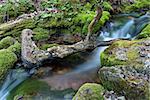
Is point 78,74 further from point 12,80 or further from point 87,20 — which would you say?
point 87,20

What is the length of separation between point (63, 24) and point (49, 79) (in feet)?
7.05

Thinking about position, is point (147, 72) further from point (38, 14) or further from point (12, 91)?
point (38, 14)

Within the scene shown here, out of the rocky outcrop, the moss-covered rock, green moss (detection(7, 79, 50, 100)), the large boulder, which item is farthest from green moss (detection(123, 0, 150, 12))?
the moss-covered rock

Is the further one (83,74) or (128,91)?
(83,74)

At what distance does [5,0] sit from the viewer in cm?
873

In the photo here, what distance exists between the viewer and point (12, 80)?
5.80 m

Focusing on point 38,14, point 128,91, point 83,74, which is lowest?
point 83,74

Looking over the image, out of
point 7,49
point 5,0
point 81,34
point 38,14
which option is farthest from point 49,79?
point 5,0

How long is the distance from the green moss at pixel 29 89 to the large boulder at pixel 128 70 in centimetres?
128

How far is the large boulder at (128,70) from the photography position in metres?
4.12

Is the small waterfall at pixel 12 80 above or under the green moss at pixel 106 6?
under

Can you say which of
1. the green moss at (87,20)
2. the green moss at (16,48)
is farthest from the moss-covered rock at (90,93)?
the green moss at (87,20)

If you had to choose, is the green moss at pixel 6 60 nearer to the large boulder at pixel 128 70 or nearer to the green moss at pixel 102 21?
the large boulder at pixel 128 70

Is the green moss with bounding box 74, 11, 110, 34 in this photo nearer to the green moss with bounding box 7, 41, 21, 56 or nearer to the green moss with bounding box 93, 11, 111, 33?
the green moss with bounding box 93, 11, 111, 33
